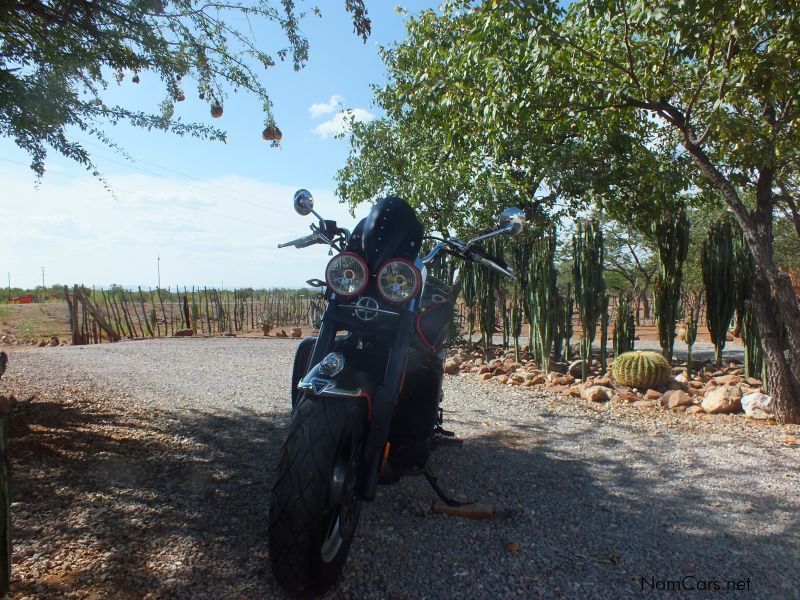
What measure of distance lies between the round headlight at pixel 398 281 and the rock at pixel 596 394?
191 inches

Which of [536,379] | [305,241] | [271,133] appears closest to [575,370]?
[536,379]

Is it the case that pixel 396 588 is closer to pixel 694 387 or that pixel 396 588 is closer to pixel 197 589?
pixel 197 589

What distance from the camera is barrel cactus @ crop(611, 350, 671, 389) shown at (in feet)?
22.9

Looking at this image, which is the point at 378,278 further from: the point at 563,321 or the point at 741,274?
the point at 563,321

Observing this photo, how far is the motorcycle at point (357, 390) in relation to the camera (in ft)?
6.93

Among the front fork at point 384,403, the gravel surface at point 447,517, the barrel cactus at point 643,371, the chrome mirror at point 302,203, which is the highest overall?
the chrome mirror at point 302,203

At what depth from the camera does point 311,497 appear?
2084mm

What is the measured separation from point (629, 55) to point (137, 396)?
5922 millimetres

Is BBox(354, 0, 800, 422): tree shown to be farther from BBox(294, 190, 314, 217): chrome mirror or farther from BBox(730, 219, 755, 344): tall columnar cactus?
BBox(294, 190, 314, 217): chrome mirror

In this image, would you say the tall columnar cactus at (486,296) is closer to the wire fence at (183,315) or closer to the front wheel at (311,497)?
the wire fence at (183,315)

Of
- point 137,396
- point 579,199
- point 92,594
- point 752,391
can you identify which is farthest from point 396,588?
point 579,199

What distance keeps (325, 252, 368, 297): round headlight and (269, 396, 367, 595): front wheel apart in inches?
18.6

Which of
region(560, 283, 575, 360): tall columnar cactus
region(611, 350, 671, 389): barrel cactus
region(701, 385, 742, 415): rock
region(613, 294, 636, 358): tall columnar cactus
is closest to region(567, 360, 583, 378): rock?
region(613, 294, 636, 358): tall columnar cactus

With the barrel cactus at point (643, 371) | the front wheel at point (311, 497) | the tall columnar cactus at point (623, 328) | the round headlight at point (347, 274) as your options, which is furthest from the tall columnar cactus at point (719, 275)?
the front wheel at point (311, 497)
